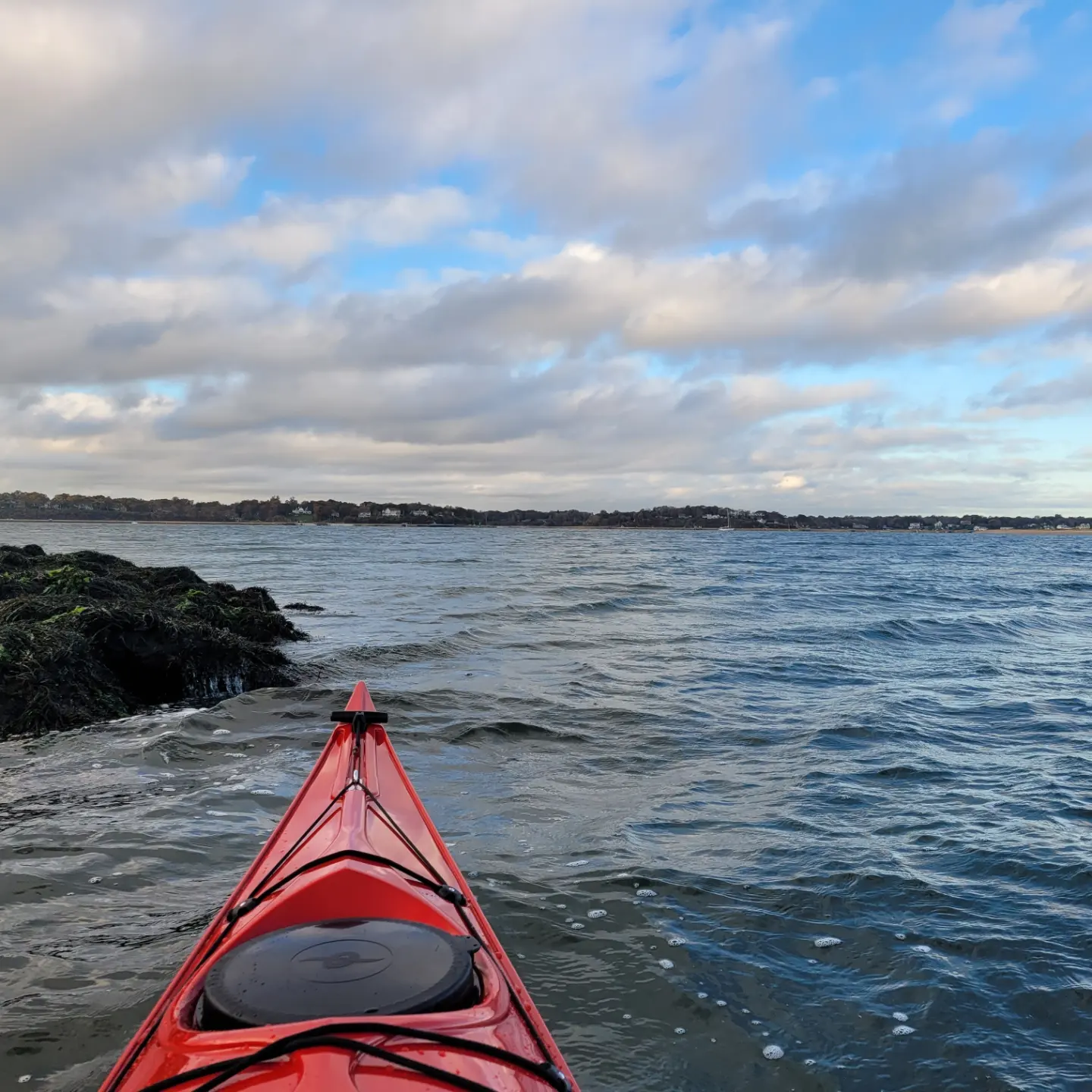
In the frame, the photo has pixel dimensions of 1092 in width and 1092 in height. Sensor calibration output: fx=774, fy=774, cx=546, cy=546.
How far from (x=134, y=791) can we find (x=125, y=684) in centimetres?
376

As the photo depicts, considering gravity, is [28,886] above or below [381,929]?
below

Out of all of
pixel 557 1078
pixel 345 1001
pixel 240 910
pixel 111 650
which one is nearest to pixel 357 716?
pixel 240 910

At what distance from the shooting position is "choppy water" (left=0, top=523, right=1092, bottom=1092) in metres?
3.65

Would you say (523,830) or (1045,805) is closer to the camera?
(523,830)

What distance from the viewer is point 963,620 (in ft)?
67.2

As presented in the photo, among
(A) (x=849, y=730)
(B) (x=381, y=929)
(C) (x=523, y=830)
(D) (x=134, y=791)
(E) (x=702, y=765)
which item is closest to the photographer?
(B) (x=381, y=929)

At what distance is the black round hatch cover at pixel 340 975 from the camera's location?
7.61ft

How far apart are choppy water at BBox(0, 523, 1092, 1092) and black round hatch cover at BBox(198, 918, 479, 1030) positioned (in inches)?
49.4

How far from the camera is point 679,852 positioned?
222 inches

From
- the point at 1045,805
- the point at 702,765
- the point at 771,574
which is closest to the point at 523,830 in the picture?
the point at 702,765

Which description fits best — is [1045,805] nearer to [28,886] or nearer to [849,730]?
[849,730]

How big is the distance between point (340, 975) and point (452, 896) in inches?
42.3

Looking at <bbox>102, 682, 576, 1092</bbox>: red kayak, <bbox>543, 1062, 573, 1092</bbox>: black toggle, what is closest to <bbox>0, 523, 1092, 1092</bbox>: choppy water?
<bbox>102, 682, 576, 1092</bbox>: red kayak

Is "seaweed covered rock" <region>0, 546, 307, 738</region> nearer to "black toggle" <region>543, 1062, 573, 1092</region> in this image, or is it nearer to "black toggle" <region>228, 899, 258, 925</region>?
"black toggle" <region>228, 899, 258, 925</region>
